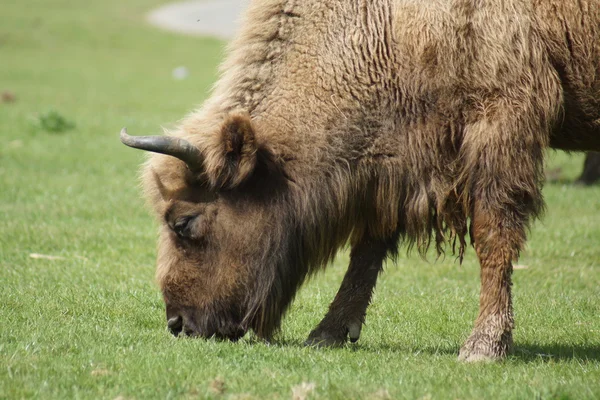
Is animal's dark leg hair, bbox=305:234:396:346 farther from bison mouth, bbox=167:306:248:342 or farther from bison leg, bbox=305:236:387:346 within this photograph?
bison mouth, bbox=167:306:248:342

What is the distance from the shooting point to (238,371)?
5664mm

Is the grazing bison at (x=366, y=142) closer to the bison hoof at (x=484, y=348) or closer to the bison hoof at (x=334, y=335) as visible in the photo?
the bison hoof at (x=484, y=348)

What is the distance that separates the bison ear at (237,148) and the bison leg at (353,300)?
1317 mm

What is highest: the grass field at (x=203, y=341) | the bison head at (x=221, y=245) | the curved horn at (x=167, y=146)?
the curved horn at (x=167, y=146)

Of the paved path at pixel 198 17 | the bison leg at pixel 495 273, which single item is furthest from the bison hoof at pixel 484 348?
the paved path at pixel 198 17

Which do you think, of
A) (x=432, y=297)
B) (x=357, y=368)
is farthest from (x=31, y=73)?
(x=357, y=368)

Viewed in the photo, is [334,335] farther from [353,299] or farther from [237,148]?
[237,148]

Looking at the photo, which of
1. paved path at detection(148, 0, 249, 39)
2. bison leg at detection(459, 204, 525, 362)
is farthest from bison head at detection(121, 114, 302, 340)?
paved path at detection(148, 0, 249, 39)

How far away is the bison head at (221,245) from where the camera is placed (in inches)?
256

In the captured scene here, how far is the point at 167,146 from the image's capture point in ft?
20.5

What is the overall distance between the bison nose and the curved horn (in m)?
1.10

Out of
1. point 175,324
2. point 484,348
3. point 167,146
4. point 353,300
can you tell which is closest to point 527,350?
point 484,348

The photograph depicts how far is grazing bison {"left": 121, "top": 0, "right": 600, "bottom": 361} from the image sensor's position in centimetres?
642

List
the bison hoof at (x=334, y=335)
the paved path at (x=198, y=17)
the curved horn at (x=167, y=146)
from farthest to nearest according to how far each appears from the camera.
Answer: the paved path at (x=198, y=17) → the bison hoof at (x=334, y=335) → the curved horn at (x=167, y=146)
